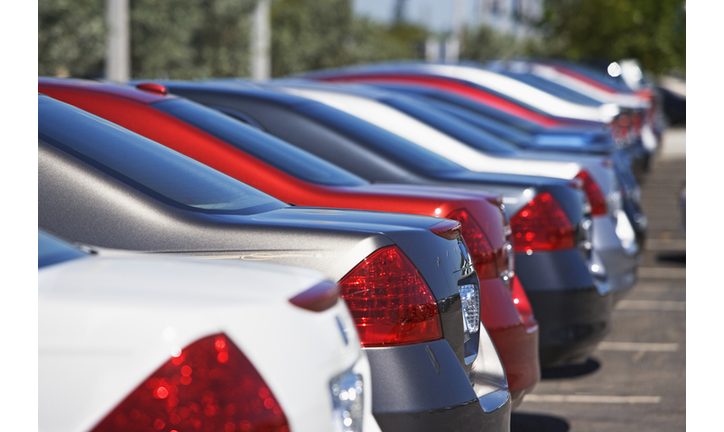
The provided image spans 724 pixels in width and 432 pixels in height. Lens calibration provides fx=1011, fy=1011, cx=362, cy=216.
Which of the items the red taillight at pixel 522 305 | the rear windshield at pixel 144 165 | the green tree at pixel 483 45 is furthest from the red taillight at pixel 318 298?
the green tree at pixel 483 45

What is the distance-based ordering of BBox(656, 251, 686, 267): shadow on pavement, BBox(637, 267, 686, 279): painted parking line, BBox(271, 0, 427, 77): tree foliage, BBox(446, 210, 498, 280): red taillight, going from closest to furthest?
1. BBox(446, 210, 498, 280): red taillight
2. BBox(637, 267, 686, 279): painted parking line
3. BBox(656, 251, 686, 267): shadow on pavement
4. BBox(271, 0, 427, 77): tree foliage

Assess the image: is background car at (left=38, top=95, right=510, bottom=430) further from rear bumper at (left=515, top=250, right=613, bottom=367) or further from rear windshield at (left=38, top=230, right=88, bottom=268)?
rear bumper at (left=515, top=250, right=613, bottom=367)

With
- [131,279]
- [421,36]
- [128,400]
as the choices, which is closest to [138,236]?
[131,279]

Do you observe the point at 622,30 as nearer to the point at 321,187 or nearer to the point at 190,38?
the point at 190,38

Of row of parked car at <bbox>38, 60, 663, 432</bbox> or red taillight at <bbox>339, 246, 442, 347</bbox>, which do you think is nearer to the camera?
row of parked car at <bbox>38, 60, 663, 432</bbox>

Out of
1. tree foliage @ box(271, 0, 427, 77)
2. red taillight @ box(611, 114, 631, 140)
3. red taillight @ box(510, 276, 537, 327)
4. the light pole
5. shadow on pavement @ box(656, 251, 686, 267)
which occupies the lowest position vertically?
shadow on pavement @ box(656, 251, 686, 267)

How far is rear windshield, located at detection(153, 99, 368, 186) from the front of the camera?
4148mm

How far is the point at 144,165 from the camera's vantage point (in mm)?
3199

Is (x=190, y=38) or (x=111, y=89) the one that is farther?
(x=190, y=38)

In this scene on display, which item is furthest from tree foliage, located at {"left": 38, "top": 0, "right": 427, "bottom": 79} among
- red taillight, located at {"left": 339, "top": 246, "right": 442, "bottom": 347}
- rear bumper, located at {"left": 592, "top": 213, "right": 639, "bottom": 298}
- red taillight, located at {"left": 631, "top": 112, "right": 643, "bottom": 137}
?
red taillight, located at {"left": 631, "top": 112, "right": 643, "bottom": 137}

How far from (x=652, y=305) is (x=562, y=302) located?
374cm

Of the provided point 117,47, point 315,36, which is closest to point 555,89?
point 117,47

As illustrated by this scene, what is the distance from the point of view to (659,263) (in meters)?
10.4
